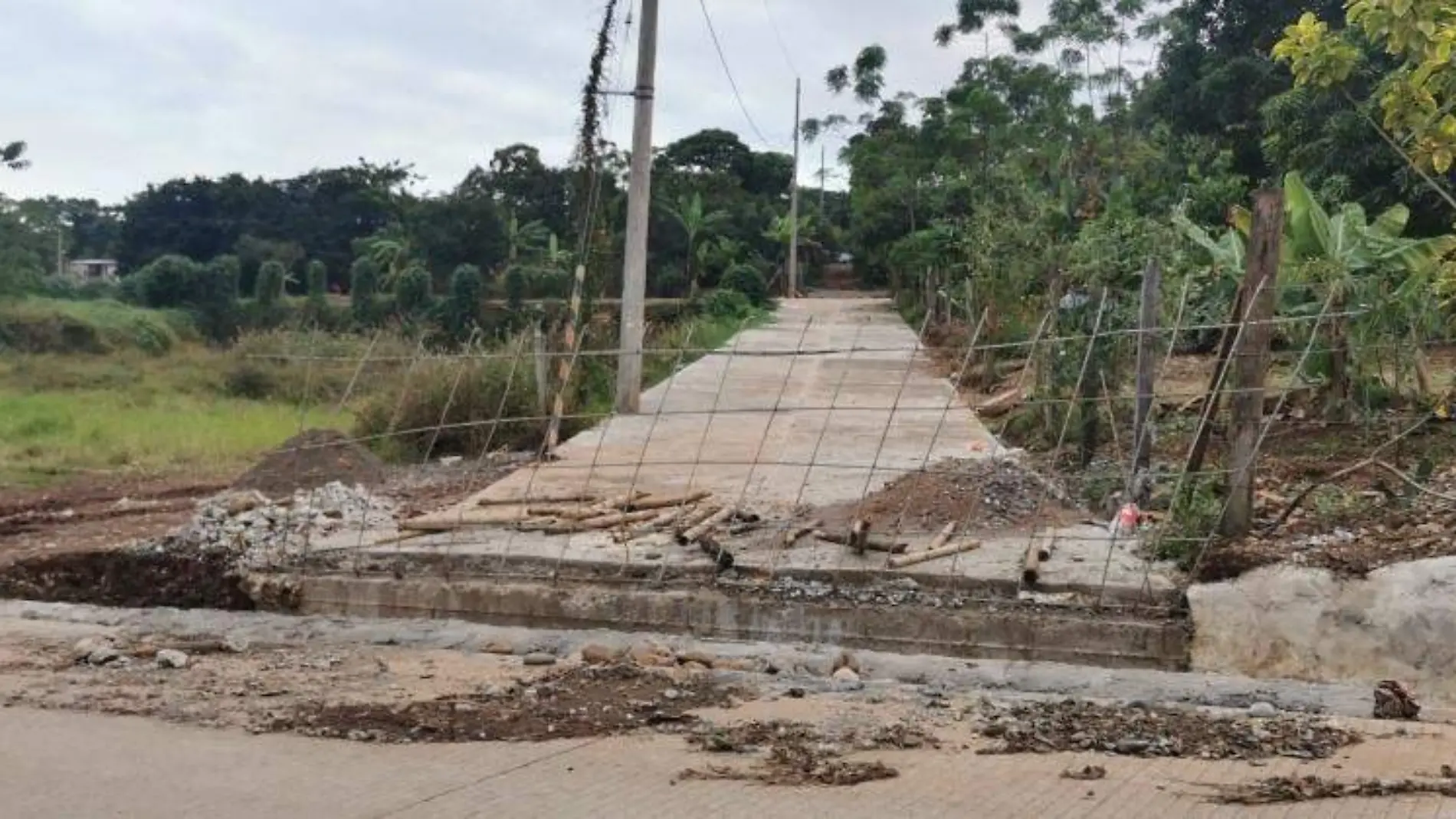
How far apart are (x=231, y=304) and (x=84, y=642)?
42.3 meters

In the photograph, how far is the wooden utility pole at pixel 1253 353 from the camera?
673 cm

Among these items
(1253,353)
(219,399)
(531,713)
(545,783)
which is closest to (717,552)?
(531,713)

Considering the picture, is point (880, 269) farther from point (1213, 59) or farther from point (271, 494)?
point (271, 494)

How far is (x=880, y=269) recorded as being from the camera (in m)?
46.9

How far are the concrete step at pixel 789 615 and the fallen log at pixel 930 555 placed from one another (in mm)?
329

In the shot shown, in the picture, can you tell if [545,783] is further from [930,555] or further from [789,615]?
[930,555]

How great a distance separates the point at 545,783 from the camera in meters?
4.33

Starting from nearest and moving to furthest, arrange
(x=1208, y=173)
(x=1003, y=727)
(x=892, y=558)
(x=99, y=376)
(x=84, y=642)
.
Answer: (x=1003, y=727) < (x=84, y=642) < (x=892, y=558) < (x=1208, y=173) < (x=99, y=376)

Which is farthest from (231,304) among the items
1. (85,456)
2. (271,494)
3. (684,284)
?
(271,494)

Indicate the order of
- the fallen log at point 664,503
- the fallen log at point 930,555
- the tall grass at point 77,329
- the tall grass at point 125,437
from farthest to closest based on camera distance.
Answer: the tall grass at point 77,329
the tall grass at point 125,437
the fallen log at point 664,503
the fallen log at point 930,555

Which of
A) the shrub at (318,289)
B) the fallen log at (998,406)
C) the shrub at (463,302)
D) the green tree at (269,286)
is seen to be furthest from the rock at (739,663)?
the green tree at (269,286)

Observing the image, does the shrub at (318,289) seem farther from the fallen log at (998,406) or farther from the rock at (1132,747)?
the rock at (1132,747)

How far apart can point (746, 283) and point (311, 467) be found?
30.0 metres

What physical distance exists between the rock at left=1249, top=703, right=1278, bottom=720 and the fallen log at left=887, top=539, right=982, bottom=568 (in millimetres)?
2103
